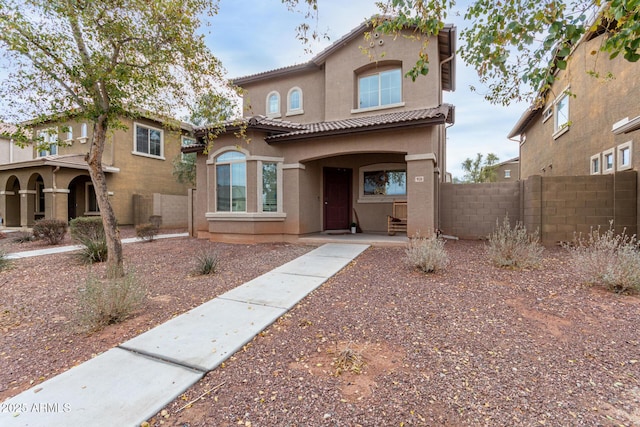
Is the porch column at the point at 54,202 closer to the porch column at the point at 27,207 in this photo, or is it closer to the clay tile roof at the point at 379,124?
the porch column at the point at 27,207

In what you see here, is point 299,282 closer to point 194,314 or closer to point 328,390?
point 194,314

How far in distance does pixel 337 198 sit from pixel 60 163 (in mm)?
14063

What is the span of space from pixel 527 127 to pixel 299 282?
67.2 feet

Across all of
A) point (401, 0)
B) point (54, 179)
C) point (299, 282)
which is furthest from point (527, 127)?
point (54, 179)

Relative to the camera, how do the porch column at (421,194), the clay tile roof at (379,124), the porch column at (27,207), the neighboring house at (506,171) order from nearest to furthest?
the clay tile roof at (379,124) → the porch column at (421,194) → the porch column at (27,207) → the neighboring house at (506,171)

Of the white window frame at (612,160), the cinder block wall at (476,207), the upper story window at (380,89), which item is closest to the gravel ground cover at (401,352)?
the cinder block wall at (476,207)

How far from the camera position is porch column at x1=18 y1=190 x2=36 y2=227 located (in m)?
15.7

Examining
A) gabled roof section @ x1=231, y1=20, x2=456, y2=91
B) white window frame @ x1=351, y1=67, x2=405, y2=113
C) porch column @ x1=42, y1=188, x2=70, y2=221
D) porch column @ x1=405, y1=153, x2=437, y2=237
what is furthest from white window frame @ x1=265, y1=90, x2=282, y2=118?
porch column @ x1=42, y1=188, x2=70, y2=221

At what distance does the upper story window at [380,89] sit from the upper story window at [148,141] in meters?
13.7

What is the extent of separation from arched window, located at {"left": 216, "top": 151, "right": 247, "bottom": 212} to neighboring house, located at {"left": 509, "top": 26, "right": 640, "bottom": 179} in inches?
333

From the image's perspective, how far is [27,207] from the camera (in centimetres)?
1582

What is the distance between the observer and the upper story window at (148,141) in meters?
17.8

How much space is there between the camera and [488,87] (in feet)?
19.8

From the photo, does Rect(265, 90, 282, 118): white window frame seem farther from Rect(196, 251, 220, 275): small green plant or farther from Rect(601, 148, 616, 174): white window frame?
Rect(601, 148, 616, 174): white window frame
